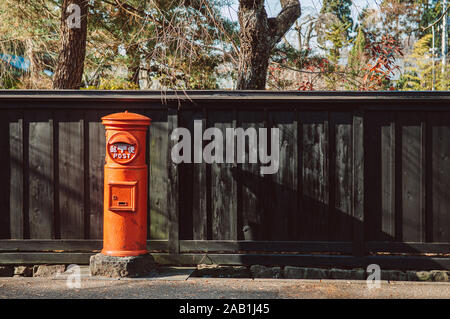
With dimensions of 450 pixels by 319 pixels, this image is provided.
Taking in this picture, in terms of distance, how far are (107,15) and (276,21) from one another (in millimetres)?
4809

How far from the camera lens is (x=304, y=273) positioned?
21.5ft

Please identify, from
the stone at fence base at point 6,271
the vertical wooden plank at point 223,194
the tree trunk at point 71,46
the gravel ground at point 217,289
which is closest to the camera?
the gravel ground at point 217,289

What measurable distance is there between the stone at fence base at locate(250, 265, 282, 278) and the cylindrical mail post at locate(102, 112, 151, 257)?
1565 mm

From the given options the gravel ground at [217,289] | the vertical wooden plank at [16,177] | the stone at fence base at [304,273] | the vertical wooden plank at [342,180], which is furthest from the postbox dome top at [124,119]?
the stone at fence base at [304,273]

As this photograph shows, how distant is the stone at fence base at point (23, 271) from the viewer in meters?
6.79

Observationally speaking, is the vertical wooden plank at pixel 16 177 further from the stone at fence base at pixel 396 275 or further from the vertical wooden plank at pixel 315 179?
the stone at fence base at pixel 396 275

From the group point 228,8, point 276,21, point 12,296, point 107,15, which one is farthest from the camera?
point 107,15

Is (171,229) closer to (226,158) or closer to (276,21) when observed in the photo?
(226,158)

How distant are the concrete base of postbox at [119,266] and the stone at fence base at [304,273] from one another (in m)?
1.77

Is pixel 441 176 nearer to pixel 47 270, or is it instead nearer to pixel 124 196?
pixel 124 196

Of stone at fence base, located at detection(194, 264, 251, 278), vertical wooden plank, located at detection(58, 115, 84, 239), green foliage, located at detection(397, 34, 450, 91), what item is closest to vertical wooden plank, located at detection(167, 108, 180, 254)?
stone at fence base, located at detection(194, 264, 251, 278)

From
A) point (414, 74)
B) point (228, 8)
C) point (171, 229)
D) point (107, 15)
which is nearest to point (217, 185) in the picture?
point (171, 229)

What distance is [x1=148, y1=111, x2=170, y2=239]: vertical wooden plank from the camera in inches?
266

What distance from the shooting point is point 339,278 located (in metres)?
6.50
